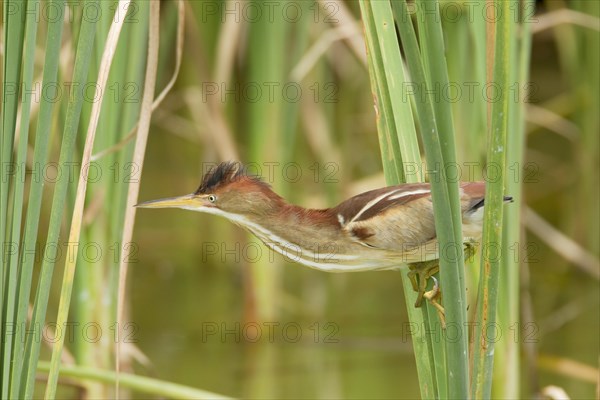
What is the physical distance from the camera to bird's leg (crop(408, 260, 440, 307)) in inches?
57.7

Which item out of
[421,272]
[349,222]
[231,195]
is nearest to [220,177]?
[231,195]

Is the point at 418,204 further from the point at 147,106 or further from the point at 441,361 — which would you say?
the point at 147,106

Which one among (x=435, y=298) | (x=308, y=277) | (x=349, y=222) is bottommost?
(x=308, y=277)

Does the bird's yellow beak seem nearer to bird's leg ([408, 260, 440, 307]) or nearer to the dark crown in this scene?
the dark crown

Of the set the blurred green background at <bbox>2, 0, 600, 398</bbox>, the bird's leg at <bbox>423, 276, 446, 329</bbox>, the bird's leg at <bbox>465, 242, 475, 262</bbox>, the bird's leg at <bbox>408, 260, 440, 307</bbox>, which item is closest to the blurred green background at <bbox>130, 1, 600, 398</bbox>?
the blurred green background at <bbox>2, 0, 600, 398</bbox>

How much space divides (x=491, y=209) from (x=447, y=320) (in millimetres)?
146

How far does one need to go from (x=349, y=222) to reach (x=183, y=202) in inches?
11.3

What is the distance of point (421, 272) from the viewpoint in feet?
4.96

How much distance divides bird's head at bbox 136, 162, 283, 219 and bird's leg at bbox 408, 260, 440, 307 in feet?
0.88

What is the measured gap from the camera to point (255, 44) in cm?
295

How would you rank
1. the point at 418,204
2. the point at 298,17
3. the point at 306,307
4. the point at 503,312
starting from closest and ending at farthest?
the point at 418,204
the point at 503,312
the point at 298,17
the point at 306,307

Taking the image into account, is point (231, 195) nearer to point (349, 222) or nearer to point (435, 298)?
point (349, 222)

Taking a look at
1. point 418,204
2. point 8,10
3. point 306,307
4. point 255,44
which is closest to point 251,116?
point 255,44

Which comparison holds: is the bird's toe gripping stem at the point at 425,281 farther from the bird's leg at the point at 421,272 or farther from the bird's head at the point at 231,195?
the bird's head at the point at 231,195
